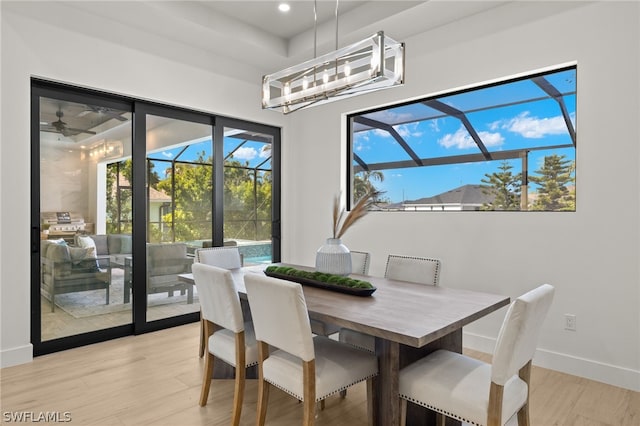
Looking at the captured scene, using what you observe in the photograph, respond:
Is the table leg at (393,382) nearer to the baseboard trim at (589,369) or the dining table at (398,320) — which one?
the dining table at (398,320)

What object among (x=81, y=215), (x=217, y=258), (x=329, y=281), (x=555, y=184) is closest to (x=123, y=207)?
(x=81, y=215)

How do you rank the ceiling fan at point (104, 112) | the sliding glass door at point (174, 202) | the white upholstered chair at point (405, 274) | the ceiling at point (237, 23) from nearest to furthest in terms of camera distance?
the white upholstered chair at point (405, 274)
the ceiling at point (237, 23)
the ceiling fan at point (104, 112)
the sliding glass door at point (174, 202)

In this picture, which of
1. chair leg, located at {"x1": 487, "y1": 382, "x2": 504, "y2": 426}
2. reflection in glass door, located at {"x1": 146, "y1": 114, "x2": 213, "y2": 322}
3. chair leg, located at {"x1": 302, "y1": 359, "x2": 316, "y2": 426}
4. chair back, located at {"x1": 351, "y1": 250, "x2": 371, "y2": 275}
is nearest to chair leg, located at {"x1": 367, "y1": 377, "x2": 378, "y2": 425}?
chair leg, located at {"x1": 302, "y1": 359, "x2": 316, "y2": 426}

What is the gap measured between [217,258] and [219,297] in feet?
3.81

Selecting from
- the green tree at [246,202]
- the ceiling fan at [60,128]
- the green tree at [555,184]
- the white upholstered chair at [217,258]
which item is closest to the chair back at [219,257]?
the white upholstered chair at [217,258]

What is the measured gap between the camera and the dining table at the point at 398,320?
174cm

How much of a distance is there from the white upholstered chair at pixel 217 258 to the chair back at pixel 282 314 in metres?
1.41

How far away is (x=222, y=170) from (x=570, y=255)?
3530 millimetres

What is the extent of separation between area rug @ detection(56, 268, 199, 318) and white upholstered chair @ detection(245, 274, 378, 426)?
2.40m

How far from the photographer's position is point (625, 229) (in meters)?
2.77

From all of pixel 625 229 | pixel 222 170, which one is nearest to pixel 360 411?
pixel 625 229

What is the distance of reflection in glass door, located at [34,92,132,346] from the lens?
3.37m

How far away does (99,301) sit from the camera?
12.1 feet

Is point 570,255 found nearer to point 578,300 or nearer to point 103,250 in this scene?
point 578,300
